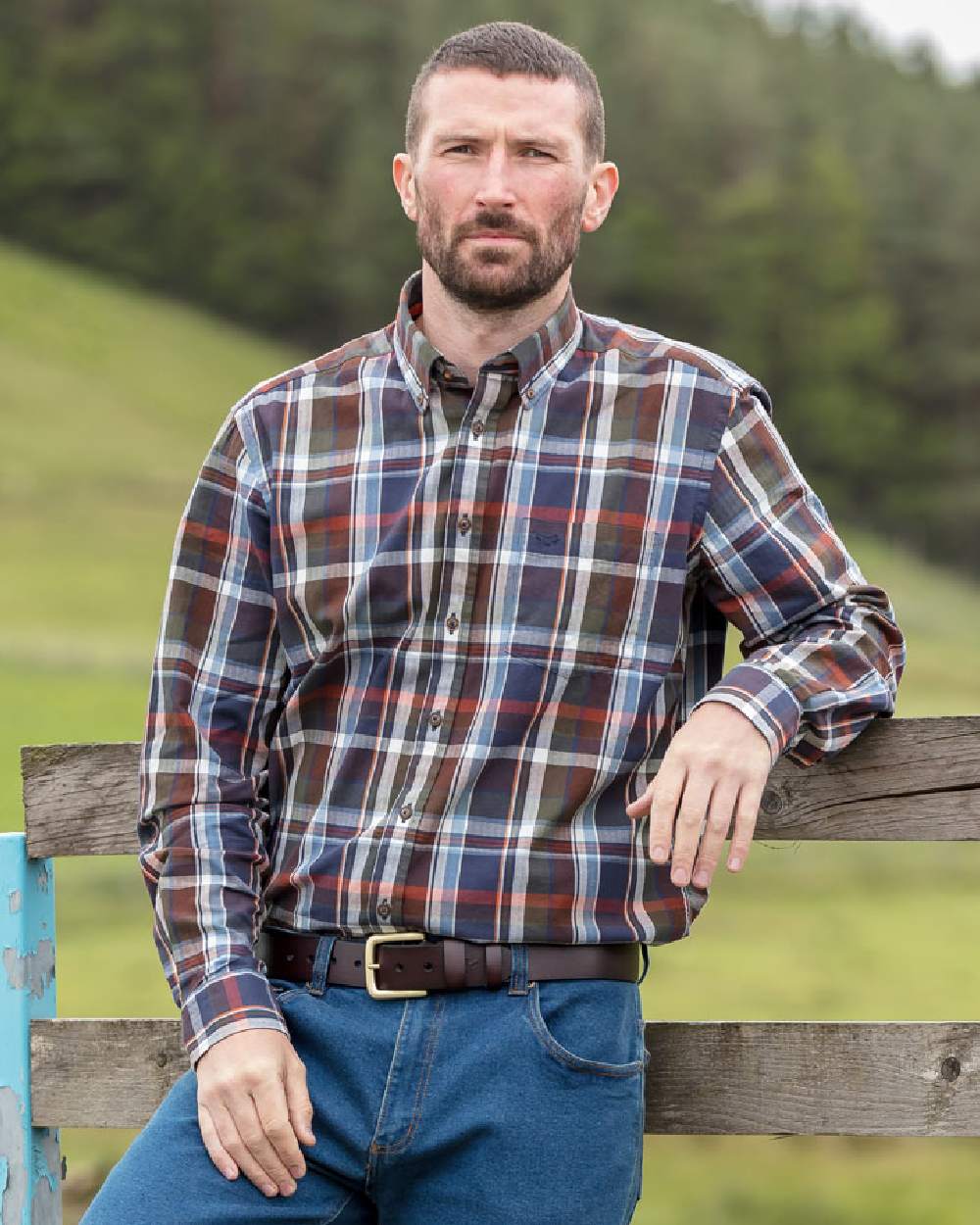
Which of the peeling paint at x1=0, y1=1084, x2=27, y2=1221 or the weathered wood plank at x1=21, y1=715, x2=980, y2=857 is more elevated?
the weathered wood plank at x1=21, y1=715, x2=980, y2=857

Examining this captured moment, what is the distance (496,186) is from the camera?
241cm

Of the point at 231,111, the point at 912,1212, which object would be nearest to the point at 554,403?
the point at 912,1212

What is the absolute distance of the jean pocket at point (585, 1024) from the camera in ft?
7.31

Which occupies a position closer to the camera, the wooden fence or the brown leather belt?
the brown leather belt

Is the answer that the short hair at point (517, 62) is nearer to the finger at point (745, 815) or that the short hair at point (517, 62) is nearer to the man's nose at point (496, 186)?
the man's nose at point (496, 186)

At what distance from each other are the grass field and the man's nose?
3.56 ft

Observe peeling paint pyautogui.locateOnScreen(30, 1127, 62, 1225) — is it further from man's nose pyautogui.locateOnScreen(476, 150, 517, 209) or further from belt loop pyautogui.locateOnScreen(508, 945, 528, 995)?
man's nose pyautogui.locateOnScreen(476, 150, 517, 209)

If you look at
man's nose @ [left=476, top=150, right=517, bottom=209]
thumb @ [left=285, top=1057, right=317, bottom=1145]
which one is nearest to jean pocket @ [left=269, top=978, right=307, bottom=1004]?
thumb @ [left=285, top=1057, right=317, bottom=1145]

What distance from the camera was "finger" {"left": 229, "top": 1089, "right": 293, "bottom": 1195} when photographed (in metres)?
2.21

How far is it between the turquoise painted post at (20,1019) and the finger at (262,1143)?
26.6 inches

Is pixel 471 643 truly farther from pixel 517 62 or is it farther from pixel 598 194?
pixel 517 62

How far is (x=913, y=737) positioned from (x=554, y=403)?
0.71 m

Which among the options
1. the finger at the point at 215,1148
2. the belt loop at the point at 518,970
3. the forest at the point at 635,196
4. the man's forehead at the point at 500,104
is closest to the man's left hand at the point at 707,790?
the belt loop at the point at 518,970

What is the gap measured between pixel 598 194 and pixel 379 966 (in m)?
1.17
